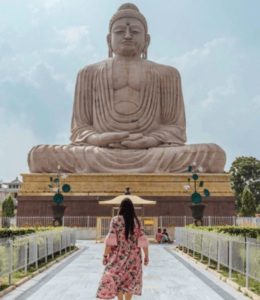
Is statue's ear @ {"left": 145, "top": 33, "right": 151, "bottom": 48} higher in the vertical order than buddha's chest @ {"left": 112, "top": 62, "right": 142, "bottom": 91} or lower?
higher

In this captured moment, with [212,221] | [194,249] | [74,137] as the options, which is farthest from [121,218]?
[74,137]

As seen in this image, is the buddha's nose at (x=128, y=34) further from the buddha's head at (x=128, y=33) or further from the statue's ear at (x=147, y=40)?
the statue's ear at (x=147, y=40)

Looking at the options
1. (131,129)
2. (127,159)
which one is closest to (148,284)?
(127,159)

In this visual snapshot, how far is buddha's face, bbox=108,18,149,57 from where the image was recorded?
1048 inches

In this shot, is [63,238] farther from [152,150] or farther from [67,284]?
[152,150]

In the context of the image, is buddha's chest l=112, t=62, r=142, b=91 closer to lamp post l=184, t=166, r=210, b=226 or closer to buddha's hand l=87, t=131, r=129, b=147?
buddha's hand l=87, t=131, r=129, b=147

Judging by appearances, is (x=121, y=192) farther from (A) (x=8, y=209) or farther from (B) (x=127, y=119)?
(A) (x=8, y=209)

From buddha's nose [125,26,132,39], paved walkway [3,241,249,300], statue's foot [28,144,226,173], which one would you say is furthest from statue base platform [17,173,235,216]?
paved walkway [3,241,249,300]

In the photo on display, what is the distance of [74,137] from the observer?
87.3ft

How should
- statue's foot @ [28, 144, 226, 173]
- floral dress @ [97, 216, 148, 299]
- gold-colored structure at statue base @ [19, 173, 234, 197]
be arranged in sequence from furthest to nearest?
statue's foot @ [28, 144, 226, 173]
gold-colored structure at statue base @ [19, 173, 234, 197]
floral dress @ [97, 216, 148, 299]

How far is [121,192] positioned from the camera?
23.7m

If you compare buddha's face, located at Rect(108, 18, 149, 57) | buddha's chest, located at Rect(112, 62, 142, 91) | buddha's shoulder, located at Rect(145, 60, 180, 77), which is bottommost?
buddha's chest, located at Rect(112, 62, 142, 91)

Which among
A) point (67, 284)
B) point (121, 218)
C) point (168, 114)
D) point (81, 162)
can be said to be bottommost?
point (67, 284)

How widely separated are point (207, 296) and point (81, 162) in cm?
1739
